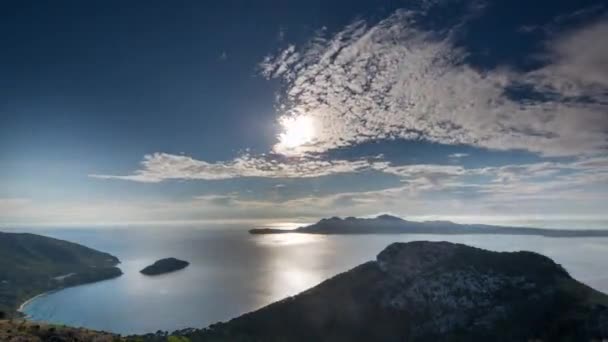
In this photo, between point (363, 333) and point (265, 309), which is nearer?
point (363, 333)

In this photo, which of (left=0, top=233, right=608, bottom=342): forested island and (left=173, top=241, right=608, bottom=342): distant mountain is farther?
(left=173, top=241, right=608, bottom=342): distant mountain

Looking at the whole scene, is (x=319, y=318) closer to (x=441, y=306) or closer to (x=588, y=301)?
(x=441, y=306)

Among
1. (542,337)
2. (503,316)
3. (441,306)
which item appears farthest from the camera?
(441,306)

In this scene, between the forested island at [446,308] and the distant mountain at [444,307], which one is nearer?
the forested island at [446,308]

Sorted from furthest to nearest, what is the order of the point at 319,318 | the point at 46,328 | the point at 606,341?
1. the point at 319,318
2. the point at 606,341
3. the point at 46,328

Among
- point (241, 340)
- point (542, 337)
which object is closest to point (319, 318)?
point (241, 340)

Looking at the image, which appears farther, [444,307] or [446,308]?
[444,307]

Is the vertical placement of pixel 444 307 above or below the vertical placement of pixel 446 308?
above

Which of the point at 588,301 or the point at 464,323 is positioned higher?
the point at 588,301
